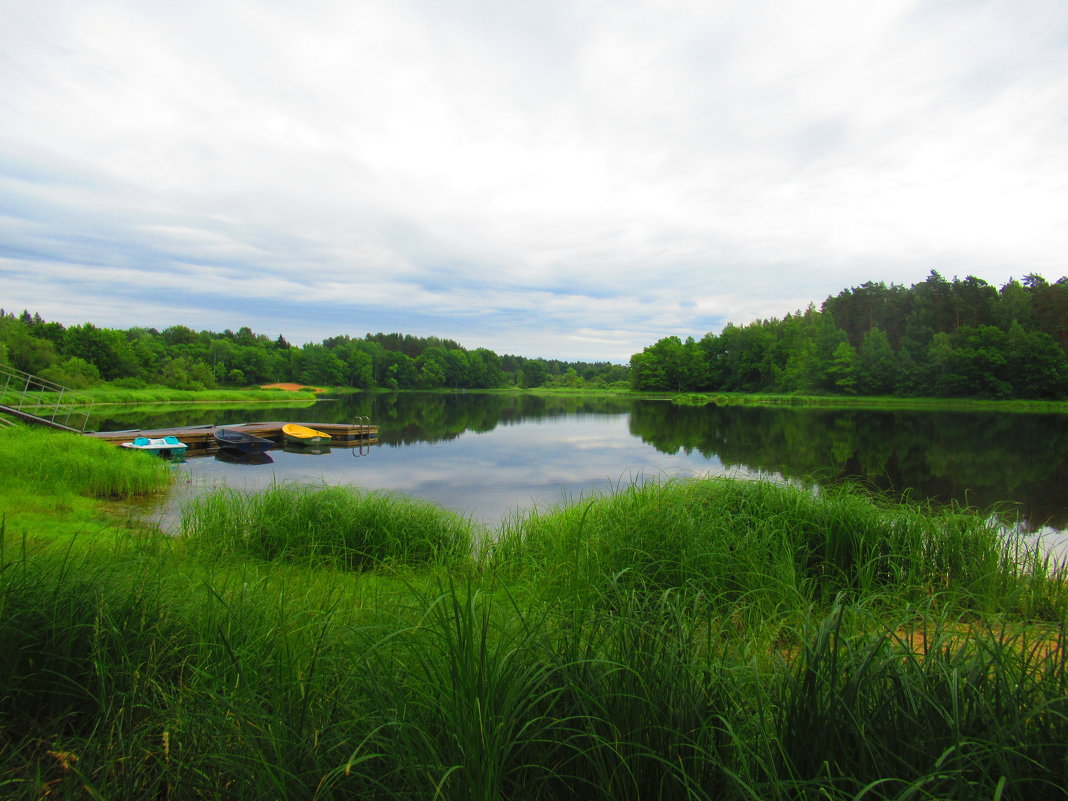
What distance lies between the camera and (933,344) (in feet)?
201

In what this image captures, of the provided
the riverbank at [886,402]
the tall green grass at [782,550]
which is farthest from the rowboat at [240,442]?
the riverbank at [886,402]

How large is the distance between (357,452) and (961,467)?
78.2 ft

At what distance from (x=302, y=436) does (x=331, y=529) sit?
66.0ft

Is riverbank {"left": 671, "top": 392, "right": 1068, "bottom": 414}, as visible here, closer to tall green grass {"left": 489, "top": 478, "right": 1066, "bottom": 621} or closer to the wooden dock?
the wooden dock

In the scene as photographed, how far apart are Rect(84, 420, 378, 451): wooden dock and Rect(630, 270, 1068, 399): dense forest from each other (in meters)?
60.5

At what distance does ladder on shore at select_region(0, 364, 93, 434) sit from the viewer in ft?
62.0

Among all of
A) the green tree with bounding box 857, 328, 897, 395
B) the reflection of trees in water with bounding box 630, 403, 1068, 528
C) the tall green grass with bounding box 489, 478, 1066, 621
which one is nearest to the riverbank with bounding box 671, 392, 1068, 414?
the green tree with bounding box 857, 328, 897, 395

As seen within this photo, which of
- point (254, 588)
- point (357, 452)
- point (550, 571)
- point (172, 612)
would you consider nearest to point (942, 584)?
point (550, 571)

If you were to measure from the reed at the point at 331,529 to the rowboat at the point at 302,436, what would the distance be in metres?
18.2

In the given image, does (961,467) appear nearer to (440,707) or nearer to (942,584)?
(942,584)

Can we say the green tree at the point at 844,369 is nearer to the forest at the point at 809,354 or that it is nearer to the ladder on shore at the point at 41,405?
the forest at the point at 809,354

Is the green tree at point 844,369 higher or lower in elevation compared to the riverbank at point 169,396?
higher

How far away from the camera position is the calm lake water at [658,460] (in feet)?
47.3

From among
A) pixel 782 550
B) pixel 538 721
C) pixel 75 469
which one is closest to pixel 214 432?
pixel 75 469
